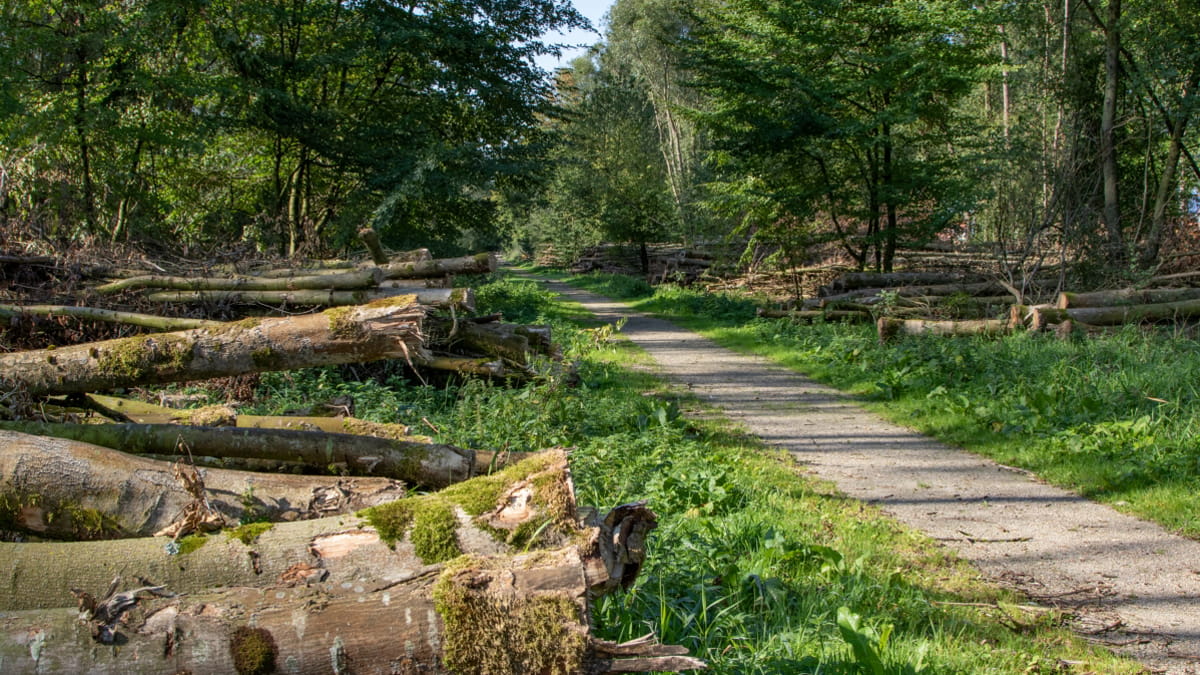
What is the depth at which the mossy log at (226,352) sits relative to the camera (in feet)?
16.6

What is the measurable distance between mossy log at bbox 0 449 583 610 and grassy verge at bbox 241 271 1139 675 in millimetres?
906

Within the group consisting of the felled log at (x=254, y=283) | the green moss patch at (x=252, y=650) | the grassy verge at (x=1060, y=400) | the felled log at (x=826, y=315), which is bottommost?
the grassy verge at (x=1060, y=400)

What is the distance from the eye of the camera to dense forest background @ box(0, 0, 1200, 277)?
13219 millimetres

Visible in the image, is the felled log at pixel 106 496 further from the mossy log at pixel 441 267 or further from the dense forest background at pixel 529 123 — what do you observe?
the dense forest background at pixel 529 123

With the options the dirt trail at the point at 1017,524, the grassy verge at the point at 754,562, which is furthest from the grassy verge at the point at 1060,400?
the grassy verge at the point at 754,562

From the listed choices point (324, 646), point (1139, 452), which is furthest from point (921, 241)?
point (324, 646)

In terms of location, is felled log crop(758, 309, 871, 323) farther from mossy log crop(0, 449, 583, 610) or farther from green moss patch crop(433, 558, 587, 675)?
green moss patch crop(433, 558, 587, 675)

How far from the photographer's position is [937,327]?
11.4 m

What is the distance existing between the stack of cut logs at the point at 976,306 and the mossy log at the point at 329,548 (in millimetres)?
10008

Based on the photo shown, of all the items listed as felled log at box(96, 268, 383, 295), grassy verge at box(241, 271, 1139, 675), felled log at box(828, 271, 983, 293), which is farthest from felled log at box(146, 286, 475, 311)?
felled log at box(828, 271, 983, 293)

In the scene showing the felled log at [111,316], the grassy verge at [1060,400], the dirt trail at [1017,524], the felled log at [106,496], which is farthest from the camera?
the felled log at [111,316]

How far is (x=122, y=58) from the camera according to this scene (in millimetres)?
13297

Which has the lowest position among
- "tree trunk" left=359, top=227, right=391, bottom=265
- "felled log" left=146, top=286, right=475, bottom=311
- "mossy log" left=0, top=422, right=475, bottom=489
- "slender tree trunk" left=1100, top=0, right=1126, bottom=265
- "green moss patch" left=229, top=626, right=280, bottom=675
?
"green moss patch" left=229, top=626, right=280, bottom=675

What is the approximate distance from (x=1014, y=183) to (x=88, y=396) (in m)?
14.7
